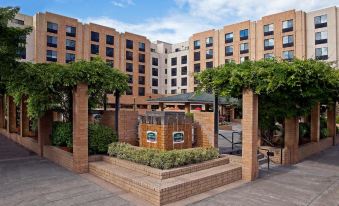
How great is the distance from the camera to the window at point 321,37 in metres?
43.4

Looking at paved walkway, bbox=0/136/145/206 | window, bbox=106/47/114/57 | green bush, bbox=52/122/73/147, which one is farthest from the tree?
window, bbox=106/47/114/57

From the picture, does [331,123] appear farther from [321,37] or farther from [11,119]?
[321,37]

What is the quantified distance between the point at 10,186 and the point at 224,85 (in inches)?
276

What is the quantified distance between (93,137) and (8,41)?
4.24 meters

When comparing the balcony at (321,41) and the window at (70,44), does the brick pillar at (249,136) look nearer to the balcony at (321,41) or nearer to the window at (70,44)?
the balcony at (321,41)

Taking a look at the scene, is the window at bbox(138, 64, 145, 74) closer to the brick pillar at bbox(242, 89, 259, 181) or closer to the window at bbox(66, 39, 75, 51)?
the window at bbox(66, 39, 75, 51)

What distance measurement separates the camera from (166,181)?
23.3 ft

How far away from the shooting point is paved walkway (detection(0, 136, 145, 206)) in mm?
6543

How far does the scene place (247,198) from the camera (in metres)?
7.02

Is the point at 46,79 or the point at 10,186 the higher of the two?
the point at 46,79

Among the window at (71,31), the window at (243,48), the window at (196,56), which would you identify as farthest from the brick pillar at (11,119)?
the window at (196,56)

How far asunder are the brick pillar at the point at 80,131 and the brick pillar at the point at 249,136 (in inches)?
203

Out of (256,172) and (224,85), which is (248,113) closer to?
(224,85)

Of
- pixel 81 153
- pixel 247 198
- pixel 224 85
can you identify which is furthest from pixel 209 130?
pixel 81 153
